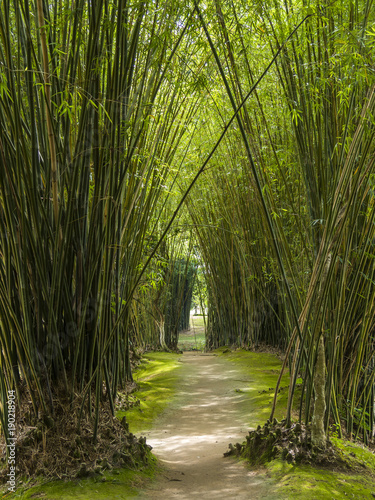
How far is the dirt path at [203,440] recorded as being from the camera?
2059mm

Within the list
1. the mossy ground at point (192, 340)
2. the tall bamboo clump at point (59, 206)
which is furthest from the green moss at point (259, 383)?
the mossy ground at point (192, 340)

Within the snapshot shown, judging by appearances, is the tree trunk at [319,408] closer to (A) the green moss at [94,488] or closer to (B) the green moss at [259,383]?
(A) the green moss at [94,488]

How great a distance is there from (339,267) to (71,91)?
173 cm

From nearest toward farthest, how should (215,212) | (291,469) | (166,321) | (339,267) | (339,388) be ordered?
1. (291,469)
2. (339,267)
3. (339,388)
4. (215,212)
5. (166,321)

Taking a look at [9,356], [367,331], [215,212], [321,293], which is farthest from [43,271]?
[215,212]

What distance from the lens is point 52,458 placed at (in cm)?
189

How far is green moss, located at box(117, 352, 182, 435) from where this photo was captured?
3496mm

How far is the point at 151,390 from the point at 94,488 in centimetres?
263

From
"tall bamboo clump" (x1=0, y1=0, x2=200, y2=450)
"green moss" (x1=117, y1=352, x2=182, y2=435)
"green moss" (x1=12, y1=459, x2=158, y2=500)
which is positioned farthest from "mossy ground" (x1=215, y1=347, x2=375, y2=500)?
"green moss" (x1=117, y1=352, x2=182, y2=435)

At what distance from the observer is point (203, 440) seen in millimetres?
3027

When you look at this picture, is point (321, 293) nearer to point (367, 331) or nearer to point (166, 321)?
point (367, 331)

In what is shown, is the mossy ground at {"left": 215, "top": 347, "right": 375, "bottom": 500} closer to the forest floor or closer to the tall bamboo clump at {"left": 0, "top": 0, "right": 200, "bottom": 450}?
the forest floor

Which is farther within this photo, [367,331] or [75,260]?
[367,331]

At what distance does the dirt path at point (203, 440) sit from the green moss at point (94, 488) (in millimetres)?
88
